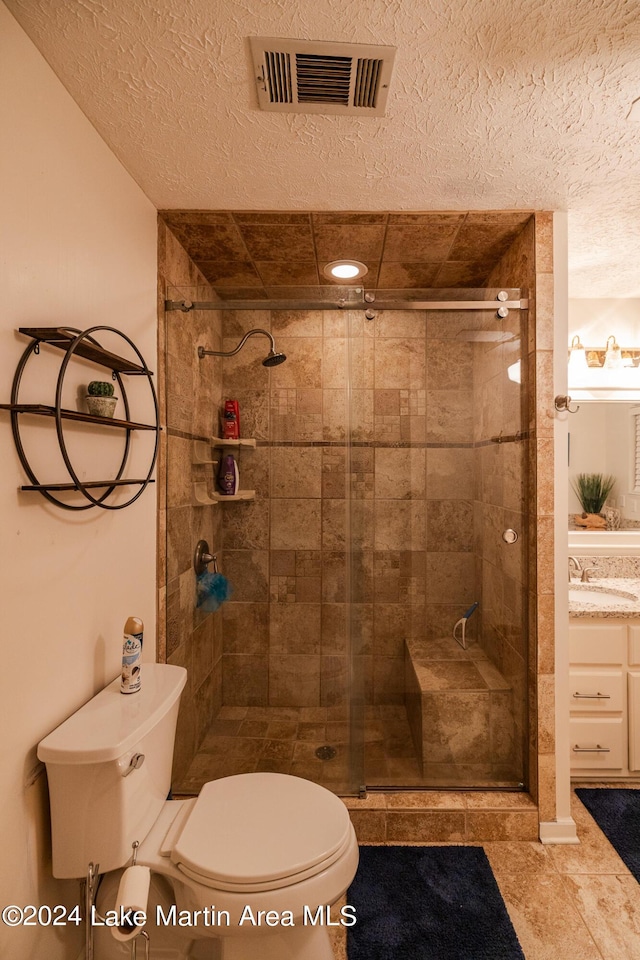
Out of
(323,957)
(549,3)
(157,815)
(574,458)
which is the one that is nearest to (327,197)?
(549,3)

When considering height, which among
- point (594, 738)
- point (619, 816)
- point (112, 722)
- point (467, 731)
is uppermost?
point (112, 722)

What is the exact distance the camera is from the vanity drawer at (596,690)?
6.71 ft

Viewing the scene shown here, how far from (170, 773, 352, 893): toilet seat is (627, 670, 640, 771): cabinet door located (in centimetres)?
150

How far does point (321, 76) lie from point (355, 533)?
1389 mm

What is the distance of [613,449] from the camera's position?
2.54 m

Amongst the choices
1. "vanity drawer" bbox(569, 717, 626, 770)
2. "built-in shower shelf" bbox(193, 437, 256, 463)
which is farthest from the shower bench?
"built-in shower shelf" bbox(193, 437, 256, 463)

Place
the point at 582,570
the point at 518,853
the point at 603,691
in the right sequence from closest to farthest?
the point at 518,853 < the point at 603,691 < the point at 582,570

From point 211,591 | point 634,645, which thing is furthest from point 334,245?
point 634,645

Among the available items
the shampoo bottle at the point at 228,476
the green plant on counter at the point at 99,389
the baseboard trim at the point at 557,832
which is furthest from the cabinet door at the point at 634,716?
the green plant on counter at the point at 99,389

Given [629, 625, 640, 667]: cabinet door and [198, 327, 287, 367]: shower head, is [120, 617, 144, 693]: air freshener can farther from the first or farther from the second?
[629, 625, 640, 667]: cabinet door

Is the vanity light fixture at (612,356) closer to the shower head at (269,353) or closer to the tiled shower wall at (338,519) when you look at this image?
the tiled shower wall at (338,519)

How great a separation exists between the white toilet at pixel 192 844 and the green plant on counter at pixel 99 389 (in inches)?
32.5

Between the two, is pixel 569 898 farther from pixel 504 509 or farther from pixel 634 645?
pixel 504 509

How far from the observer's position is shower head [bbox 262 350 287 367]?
180cm
